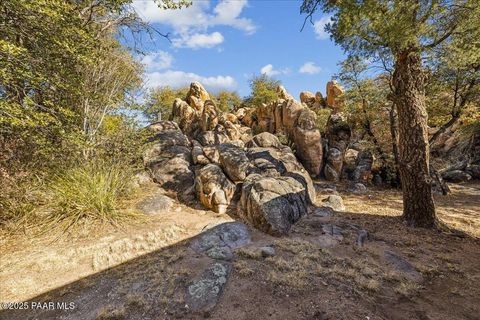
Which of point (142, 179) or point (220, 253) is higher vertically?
point (142, 179)

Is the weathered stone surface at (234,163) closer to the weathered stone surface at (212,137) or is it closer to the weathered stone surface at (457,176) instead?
the weathered stone surface at (212,137)

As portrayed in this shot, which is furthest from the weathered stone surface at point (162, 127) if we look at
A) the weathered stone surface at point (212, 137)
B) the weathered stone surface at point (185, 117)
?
the weathered stone surface at point (185, 117)

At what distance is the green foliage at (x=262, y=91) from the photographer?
81.4 ft

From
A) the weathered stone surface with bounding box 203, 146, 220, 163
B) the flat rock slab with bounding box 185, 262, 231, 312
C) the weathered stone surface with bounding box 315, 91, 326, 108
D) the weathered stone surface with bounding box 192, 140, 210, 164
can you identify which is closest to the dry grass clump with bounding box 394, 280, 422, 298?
the flat rock slab with bounding box 185, 262, 231, 312

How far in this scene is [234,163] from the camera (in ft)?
23.8

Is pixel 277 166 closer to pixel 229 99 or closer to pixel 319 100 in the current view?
pixel 229 99

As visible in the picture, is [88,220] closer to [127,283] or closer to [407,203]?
[127,283]

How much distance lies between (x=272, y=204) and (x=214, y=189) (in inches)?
73.3

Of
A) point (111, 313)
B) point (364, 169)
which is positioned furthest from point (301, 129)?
point (111, 313)

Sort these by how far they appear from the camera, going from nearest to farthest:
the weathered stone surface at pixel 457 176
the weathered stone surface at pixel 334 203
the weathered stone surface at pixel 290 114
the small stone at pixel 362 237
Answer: the small stone at pixel 362 237 → the weathered stone surface at pixel 334 203 → the weathered stone surface at pixel 457 176 → the weathered stone surface at pixel 290 114

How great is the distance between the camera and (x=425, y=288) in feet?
11.4

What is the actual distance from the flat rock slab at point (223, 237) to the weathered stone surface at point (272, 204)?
45 centimetres

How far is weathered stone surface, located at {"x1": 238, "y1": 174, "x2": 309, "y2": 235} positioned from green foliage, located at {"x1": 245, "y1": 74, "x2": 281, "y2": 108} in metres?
18.8

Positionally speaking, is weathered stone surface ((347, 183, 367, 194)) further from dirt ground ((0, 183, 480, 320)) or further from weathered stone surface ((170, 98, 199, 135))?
weathered stone surface ((170, 98, 199, 135))
